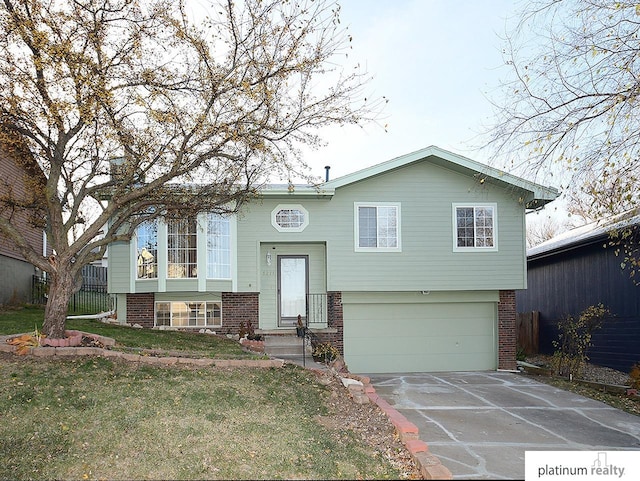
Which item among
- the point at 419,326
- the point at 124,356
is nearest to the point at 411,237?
the point at 419,326

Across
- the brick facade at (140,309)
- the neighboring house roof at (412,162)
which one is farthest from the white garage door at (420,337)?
the brick facade at (140,309)

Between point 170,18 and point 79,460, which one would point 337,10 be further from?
point 79,460

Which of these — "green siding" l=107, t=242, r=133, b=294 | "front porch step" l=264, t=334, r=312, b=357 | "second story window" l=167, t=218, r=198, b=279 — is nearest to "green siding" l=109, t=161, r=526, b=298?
"green siding" l=107, t=242, r=133, b=294

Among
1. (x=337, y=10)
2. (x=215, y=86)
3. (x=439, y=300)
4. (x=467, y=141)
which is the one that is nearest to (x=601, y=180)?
(x=467, y=141)

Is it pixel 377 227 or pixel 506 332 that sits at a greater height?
pixel 377 227

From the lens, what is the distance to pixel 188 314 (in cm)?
1470

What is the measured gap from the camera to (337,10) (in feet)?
28.4

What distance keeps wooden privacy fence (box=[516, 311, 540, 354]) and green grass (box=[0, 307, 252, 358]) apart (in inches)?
386

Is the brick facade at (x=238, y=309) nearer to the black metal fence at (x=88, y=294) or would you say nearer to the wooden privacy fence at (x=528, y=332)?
the black metal fence at (x=88, y=294)

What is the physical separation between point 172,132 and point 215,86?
1.24 m

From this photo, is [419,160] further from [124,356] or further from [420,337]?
[124,356]

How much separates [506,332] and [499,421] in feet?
23.0

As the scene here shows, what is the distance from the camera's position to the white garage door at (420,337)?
1480 centimetres

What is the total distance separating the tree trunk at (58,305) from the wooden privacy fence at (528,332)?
13.7m
